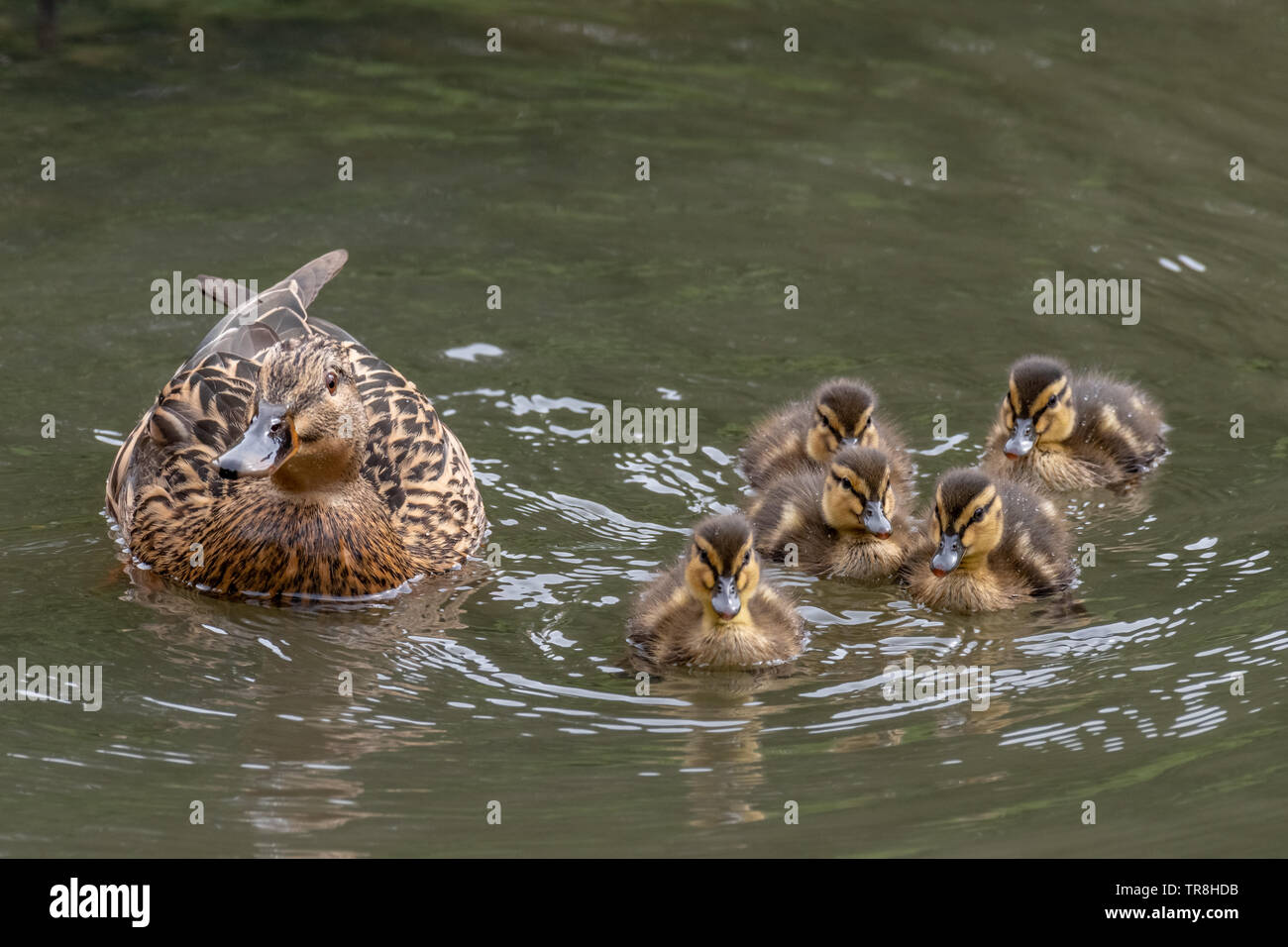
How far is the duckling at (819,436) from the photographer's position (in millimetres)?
6207

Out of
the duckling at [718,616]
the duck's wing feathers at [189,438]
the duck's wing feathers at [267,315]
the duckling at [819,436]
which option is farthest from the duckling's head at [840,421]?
the duck's wing feathers at [189,438]

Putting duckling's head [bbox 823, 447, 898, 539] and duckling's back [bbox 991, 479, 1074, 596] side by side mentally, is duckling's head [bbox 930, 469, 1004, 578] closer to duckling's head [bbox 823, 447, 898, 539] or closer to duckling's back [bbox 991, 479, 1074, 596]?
duckling's back [bbox 991, 479, 1074, 596]

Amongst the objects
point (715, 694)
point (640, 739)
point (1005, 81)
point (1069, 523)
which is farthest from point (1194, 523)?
point (1005, 81)

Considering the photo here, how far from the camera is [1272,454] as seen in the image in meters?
6.39

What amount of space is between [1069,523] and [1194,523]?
43 cm

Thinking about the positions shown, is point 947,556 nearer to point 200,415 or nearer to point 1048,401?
point 1048,401

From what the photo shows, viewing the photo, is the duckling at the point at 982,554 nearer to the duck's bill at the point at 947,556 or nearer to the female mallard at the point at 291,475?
the duck's bill at the point at 947,556

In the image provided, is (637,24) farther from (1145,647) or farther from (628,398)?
(1145,647)

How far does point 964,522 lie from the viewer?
551 cm

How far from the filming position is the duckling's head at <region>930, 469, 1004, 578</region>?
5.49 m

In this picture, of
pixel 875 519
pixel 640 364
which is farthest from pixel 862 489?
pixel 640 364

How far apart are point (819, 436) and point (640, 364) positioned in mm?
1050

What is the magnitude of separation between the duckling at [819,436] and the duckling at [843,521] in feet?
0.65

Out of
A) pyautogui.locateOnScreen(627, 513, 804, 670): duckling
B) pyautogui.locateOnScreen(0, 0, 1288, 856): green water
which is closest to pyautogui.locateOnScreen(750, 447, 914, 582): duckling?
pyautogui.locateOnScreen(0, 0, 1288, 856): green water
